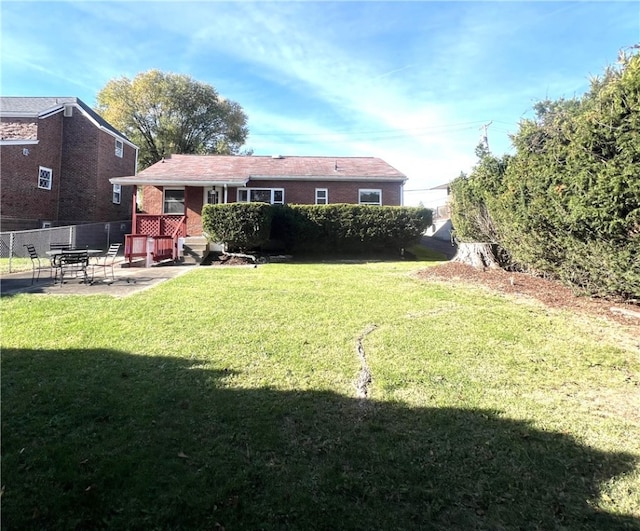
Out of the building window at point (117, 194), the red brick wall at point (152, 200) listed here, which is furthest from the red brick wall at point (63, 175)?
the red brick wall at point (152, 200)

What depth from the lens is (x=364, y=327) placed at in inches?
239

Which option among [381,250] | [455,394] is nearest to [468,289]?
[455,394]

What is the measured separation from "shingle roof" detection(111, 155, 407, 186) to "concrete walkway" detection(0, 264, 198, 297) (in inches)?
300

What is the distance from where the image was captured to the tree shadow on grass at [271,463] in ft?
7.48

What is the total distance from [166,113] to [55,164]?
19235mm

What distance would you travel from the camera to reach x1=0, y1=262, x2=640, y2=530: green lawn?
7.72ft

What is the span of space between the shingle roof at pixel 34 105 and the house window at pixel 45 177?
3047 millimetres

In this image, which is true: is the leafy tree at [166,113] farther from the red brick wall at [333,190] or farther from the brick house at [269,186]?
the red brick wall at [333,190]

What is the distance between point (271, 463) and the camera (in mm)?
2799

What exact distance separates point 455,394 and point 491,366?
0.96 meters

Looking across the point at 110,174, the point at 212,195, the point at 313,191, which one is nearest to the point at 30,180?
the point at 110,174

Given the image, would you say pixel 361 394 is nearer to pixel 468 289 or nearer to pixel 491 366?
pixel 491 366

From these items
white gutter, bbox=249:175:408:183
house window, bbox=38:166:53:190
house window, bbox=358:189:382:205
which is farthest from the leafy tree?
house window, bbox=358:189:382:205

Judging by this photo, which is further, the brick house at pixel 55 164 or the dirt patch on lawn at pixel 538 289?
the brick house at pixel 55 164
